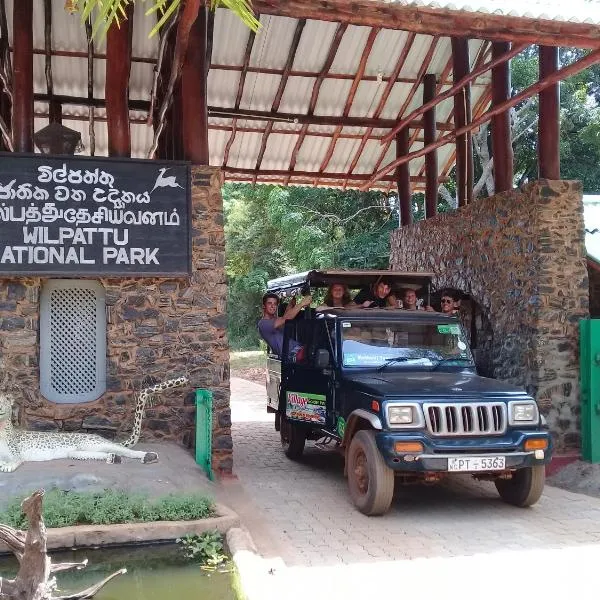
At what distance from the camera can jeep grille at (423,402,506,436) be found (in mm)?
6059

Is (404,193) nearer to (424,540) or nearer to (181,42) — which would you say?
(181,42)

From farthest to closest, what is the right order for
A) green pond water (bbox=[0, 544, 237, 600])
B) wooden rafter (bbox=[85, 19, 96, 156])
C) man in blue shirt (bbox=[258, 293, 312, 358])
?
wooden rafter (bbox=[85, 19, 96, 156]) < man in blue shirt (bbox=[258, 293, 312, 358]) < green pond water (bbox=[0, 544, 237, 600])

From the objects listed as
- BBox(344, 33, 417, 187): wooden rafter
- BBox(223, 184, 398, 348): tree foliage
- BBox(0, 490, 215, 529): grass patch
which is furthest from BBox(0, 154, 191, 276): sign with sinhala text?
BBox(223, 184, 398, 348): tree foliage

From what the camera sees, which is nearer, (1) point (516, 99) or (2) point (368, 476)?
(2) point (368, 476)

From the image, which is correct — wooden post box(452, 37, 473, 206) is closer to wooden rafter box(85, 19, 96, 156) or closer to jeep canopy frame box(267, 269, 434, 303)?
jeep canopy frame box(267, 269, 434, 303)

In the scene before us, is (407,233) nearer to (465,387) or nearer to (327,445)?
(327,445)

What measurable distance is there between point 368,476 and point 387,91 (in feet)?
26.8

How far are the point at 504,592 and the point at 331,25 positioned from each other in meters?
8.96

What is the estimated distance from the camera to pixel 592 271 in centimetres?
1102

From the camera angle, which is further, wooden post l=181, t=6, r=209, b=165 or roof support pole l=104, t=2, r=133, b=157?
wooden post l=181, t=6, r=209, b=165

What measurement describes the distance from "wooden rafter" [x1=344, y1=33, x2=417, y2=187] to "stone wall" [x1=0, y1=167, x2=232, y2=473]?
520 cm

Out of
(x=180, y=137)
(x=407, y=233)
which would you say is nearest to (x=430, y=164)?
(x=407, y=233)

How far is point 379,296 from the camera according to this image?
960cm

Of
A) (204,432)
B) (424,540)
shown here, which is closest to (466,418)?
(424,540)
